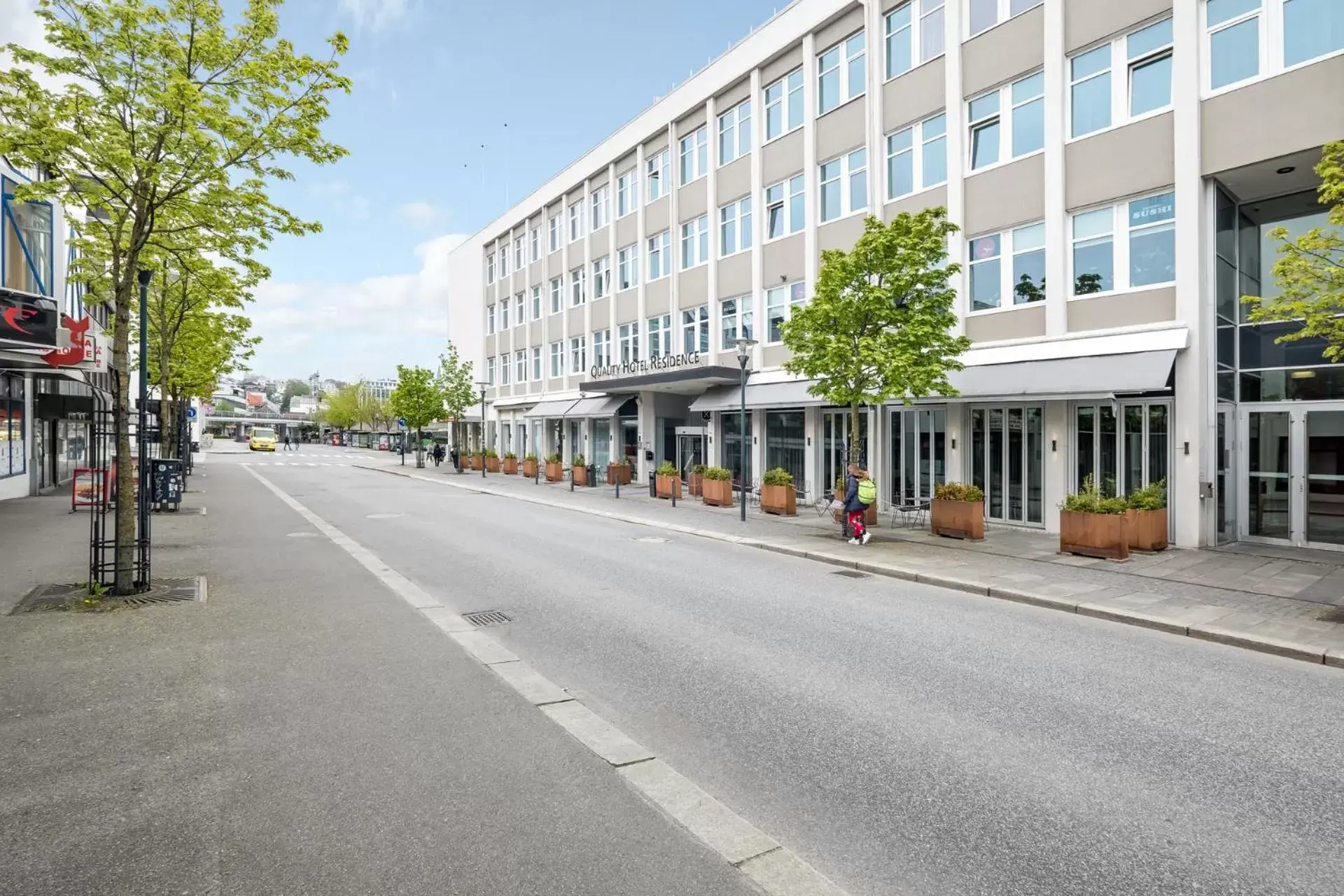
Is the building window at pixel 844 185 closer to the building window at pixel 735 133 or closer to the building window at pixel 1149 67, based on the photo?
the building window at pixel 735 133

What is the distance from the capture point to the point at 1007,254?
677 inches

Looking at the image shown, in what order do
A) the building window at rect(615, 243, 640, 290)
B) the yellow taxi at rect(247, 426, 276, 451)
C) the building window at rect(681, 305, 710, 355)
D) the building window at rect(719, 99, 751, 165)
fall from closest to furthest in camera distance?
the building window at rect(719, 99, 751, 165)
the building window at rect(681, 305, 710, 355)
the building window at rect(615, 243, 640, 290)
the yellow taxi at rect(247, 426, 276, 451)

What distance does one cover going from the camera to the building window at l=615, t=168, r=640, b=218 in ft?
107

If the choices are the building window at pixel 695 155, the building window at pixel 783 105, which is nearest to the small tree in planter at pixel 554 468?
the building window at pixel 695 155

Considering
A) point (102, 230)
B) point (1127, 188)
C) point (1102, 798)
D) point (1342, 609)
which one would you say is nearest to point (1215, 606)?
point (1342, 609)

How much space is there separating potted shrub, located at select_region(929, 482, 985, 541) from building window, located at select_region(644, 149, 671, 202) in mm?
19891

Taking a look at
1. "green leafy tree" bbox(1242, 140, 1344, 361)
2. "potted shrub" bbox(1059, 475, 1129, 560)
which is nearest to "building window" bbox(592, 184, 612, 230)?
"potted shrub" bbox(1059, 475, 1129, 560)

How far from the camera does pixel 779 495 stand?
65.8 feet

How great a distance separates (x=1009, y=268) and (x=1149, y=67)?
4.51 metres

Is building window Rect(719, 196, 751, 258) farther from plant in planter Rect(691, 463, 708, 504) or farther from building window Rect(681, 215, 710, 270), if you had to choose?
plant in planter Rect(691, 463, 708, 504)

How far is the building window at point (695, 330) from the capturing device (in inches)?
1091

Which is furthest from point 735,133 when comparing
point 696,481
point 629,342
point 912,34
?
point 696,481

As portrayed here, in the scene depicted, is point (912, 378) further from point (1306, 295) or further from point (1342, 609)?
point (1342, 609)

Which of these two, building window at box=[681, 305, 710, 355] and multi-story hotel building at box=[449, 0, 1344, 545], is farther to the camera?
building window at box=[681, 305, 710, 355]
